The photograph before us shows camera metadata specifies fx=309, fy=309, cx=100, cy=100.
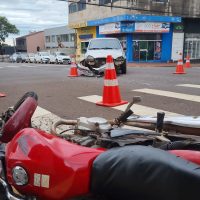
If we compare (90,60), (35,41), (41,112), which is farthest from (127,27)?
(35,41)

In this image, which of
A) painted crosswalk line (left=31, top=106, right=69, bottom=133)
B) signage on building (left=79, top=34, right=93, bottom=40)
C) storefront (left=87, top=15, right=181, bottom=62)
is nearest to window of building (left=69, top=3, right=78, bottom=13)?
signage on building (left=79, top=34, right=93, bottom=40)

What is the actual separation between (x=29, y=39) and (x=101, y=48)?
216 feet

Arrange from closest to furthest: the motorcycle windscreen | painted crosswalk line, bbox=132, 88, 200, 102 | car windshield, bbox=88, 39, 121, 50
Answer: the motorcycle windscreen → painted crosswalk line, bbox=132, 88, 200, 102 → car windshield, bbox=88, 39, 121, 50

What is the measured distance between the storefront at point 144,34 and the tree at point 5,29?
188 ft

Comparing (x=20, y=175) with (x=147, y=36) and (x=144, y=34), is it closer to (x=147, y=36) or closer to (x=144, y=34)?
(x=144, y=34)

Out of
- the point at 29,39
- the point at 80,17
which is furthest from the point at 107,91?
the point at 29,39

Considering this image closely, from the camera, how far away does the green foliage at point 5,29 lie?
83.2 meters

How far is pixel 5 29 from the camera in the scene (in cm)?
8450

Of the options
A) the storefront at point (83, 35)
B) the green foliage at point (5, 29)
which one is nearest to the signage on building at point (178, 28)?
the storefront at point (83, 35)

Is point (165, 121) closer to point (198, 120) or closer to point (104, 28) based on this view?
point (198, 120)

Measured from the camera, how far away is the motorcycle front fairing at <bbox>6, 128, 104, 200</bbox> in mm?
1592

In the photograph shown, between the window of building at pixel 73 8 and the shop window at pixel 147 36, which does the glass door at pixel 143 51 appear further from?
the window of building at pixel 73 8

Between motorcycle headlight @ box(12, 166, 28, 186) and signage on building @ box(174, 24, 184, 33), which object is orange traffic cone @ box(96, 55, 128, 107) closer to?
motorcycle headlight @ box(12, 166, 28, 186)

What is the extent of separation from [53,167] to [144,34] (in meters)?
31.3
